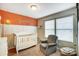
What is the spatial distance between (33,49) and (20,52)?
24 cm

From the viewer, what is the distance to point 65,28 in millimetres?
1566

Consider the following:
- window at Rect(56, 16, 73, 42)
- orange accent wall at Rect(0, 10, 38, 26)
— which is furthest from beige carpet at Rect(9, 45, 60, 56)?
orange accent wall at Rect(0, 10, 38, 26)

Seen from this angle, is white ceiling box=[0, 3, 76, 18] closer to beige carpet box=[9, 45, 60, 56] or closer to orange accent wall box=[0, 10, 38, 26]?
orange accent wall box=[0, 10, 38, 26]

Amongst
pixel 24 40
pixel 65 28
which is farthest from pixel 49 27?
pixel 24 40

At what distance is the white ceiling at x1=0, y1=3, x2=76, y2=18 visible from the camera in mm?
1531

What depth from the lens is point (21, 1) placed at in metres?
1.55

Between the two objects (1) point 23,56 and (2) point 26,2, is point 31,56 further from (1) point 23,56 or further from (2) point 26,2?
(2) point 26,2

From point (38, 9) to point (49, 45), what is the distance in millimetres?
684

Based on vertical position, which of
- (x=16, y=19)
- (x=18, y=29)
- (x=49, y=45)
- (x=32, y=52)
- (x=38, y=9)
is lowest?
(x=32, y=52)

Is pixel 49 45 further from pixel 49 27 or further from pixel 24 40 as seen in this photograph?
pixel 24 40

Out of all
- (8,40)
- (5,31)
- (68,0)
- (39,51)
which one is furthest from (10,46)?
(68,0)

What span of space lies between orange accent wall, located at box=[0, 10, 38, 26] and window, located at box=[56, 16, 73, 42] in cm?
44

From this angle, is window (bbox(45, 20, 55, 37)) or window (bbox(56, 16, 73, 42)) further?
window (bbox(45, 20, 55, 37))

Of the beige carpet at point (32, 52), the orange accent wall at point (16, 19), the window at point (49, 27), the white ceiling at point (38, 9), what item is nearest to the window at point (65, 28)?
the window at point (49, 27)
